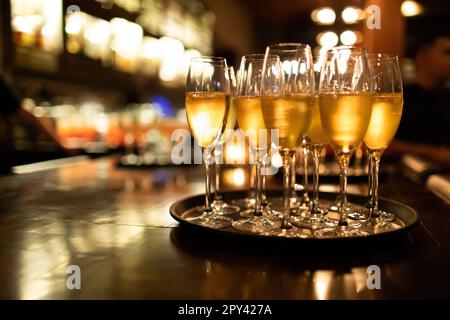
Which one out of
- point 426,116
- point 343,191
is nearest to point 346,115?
point 343,191

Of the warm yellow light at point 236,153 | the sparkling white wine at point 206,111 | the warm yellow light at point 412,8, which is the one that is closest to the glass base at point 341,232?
the sparkling white wine at point 206,111

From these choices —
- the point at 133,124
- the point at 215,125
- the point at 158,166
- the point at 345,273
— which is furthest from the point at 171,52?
the point at 345,273

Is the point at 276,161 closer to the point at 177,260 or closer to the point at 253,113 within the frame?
the point at 253,113

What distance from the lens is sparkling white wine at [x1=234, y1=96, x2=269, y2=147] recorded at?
3.39 feet

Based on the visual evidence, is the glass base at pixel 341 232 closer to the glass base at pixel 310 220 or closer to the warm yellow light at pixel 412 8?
the glass base at pixel 310 220

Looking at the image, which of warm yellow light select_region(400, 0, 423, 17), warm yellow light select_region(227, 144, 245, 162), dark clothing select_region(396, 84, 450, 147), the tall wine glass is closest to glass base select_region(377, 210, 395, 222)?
the tall wine glass

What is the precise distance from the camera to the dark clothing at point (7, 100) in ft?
11.3

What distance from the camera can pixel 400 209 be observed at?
1.08 metres

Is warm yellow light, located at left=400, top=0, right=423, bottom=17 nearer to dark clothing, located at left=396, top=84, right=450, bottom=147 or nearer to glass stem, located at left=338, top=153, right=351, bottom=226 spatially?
dark clothing, located at left=396, top=84, right=450, bottom=147

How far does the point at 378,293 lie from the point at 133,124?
16.9 feet

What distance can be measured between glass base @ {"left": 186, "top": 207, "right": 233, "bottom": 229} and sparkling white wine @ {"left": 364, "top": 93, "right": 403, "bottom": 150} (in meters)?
0.38

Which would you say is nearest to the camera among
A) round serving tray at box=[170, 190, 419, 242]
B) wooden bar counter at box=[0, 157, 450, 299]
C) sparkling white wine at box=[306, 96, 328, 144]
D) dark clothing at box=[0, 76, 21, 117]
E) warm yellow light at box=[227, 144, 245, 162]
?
wooden bar counter at box=[0, 157, 450, 299]
